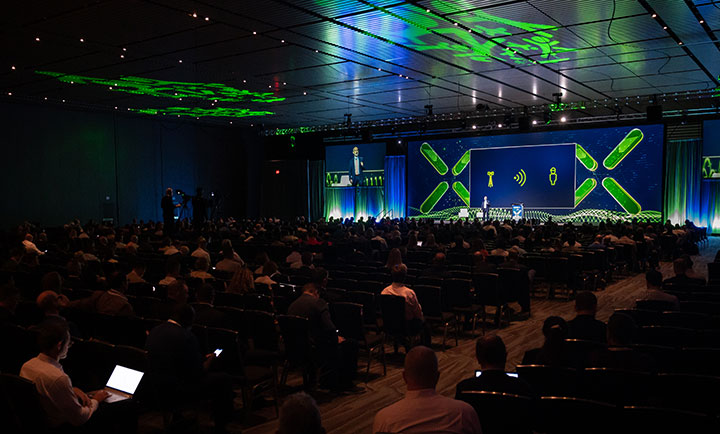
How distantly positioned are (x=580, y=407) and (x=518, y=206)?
71.6 ft

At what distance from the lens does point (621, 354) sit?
3.85m

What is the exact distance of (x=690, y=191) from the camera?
21.3 metres

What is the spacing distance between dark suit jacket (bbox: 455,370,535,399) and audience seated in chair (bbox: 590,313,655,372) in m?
0.98

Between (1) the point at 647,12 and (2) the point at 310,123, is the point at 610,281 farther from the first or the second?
(2) the point at 310,123

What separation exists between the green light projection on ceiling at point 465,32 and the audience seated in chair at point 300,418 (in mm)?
7711

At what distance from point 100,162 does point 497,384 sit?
21840 mm

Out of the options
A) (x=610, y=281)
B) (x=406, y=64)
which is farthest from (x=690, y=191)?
(x=406, y=64)

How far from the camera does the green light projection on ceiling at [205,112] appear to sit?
808 inches

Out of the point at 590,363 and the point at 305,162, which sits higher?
the point at 305,162

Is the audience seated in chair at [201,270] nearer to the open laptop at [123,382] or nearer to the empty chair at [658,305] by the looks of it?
the open laptop at [123,382]

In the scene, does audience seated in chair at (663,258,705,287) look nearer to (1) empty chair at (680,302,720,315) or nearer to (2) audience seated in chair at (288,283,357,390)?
(1) empty chair at (680,302,720,315)

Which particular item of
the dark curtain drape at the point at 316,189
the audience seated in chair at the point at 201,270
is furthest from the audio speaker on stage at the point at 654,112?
the dark curtain drape at the point at 316,189

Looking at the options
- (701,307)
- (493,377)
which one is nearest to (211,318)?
(493,377)

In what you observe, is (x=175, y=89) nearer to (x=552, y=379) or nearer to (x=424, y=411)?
(x=552, y=379)
